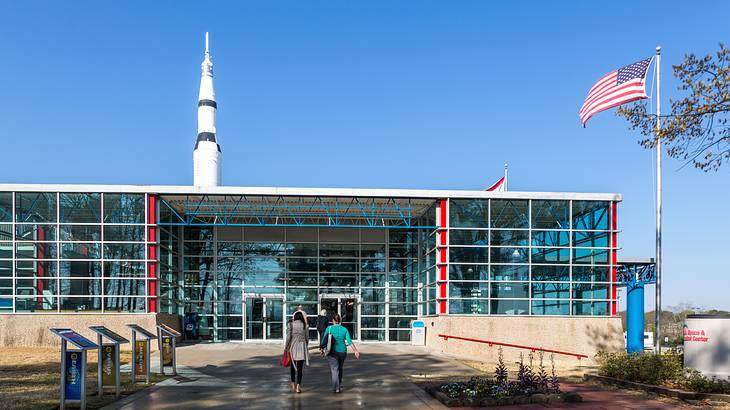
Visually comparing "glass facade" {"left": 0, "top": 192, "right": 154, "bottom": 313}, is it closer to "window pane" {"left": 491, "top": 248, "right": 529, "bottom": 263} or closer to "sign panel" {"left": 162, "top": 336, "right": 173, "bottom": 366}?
"sign panel" {"left": 162, "top": 336, "right": 173, "bottom": 366}

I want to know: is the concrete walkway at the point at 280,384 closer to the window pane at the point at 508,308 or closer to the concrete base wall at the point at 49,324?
the concrete base wall at the point at 49,324

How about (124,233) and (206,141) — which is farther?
(206,141)

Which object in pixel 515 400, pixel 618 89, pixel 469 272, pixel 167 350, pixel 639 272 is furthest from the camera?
pixel 639 272

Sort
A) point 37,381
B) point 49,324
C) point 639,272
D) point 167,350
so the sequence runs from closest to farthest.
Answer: point 37,381, point 167,350, point 49,324, point 639,272

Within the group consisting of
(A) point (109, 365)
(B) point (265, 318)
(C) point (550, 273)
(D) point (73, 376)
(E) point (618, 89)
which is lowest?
(B) point (265, 318)

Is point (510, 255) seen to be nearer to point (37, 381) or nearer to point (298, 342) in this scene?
point (298, 342)

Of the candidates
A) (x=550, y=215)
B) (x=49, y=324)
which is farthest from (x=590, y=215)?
(x=49, y=324)

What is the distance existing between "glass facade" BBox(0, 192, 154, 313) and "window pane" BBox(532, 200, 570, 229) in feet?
52.8

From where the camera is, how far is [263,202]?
95.5 ft

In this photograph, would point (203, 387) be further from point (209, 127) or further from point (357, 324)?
point (209, 127)

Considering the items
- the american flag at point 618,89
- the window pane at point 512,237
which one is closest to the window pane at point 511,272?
the window pane at point 512,237

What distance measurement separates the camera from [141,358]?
579 inches

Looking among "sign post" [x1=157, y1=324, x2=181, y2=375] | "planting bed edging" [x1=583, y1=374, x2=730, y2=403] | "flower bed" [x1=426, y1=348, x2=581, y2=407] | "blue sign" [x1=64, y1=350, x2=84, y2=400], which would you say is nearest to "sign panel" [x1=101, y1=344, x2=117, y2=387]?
"blue sign" [x1=64, y1=350, x2=84, y2=400]

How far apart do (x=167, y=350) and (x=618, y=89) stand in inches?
657
